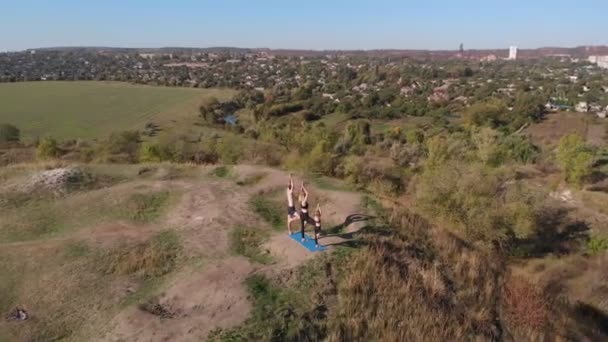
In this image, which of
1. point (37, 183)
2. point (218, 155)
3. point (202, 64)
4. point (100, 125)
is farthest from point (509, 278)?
point (202, 64)

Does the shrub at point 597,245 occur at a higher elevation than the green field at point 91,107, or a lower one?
lower

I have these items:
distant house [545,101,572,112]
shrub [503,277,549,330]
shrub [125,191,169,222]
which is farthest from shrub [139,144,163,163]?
distant house [545,101,572,112]

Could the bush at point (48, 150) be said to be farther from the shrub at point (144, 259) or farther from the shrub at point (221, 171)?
the shrub at point (144, 259)

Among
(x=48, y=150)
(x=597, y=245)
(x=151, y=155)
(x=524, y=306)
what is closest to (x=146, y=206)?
(x=524, y=306)

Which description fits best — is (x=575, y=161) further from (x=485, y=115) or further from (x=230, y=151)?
(x=485, y=115)

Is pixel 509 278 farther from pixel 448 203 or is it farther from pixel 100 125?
pixel 100 125

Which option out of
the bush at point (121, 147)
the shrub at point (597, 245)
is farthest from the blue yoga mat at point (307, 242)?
the bush at point (121, 147)
